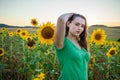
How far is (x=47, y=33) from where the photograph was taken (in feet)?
7.17

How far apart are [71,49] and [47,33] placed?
0.81 m

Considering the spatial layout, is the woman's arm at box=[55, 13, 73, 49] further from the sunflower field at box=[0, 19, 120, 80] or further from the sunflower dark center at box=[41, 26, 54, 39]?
the sunflower dark center at box=[41, 26, 54, 39]

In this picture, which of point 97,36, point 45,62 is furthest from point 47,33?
point 97,36

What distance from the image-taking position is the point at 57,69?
7.53 ft

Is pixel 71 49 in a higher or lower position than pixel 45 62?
higher

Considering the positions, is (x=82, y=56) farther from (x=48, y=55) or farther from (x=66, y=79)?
(x=48, y=55)

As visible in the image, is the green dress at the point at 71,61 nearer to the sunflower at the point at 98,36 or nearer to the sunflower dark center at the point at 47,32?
the sunflower dark center at the point at 47,32

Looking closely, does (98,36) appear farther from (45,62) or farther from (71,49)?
(71,49)

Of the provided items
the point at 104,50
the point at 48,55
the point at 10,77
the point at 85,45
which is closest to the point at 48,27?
the point at 48,55

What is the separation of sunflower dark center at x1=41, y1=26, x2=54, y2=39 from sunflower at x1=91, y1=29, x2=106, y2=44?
605 millimetres

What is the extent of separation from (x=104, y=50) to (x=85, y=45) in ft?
5.29

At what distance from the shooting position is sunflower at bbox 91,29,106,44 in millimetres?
2672

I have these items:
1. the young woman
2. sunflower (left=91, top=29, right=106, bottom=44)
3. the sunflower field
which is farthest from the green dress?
sunflower (left=91, top=29, right=106, bottom=44)

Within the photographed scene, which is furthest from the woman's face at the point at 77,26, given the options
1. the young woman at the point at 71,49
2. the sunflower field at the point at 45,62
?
the sunflower field at the point at 45,62
